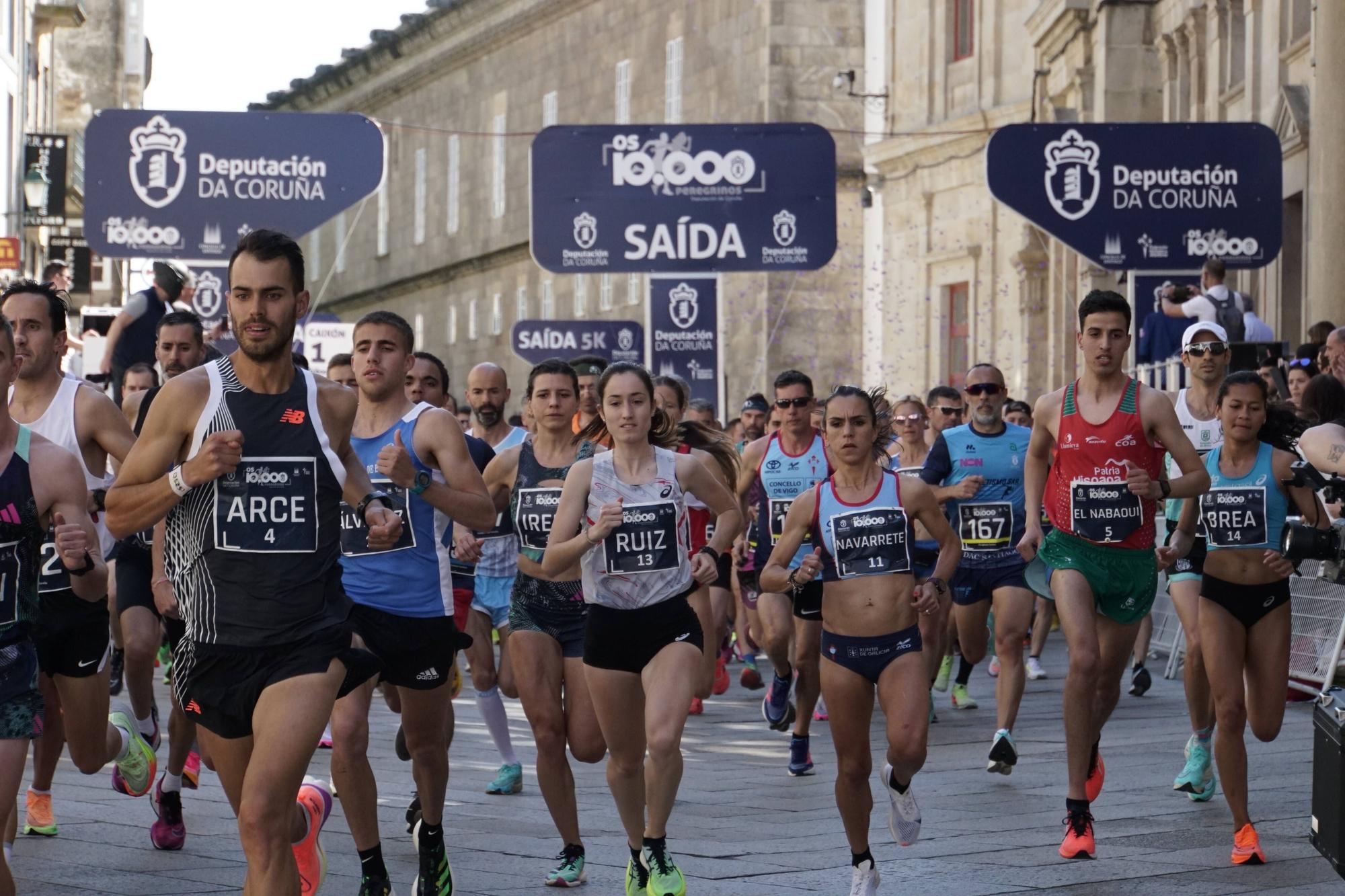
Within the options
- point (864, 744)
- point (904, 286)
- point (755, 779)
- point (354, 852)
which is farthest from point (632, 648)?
point (904, 286)

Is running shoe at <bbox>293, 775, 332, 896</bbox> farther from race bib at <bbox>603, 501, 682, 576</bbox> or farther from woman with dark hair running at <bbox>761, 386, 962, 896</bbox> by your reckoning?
woman with dark hair running at <bbox>761, 386, 962, 896</bbox>

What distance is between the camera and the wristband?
564cm

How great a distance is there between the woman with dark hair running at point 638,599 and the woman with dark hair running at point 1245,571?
2153mm

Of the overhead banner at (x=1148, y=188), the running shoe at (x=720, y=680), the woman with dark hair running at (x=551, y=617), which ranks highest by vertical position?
the overhead banner at (x=1148, y=188)

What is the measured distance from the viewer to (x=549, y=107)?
54.2m

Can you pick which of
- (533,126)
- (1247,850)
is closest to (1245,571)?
(1247,850)

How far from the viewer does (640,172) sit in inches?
787

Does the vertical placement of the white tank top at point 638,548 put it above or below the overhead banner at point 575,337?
below

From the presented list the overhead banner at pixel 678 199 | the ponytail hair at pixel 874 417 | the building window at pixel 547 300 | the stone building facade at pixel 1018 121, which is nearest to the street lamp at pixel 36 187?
the building window at pixel 547 300

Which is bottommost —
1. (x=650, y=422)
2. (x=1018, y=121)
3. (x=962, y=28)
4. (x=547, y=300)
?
(x=650, y=422)

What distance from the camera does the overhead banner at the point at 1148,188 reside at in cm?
1501

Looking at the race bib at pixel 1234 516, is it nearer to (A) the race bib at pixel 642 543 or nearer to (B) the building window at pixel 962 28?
(A) the race bib at pixel 642 543

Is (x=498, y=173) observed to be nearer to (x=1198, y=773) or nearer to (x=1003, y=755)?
(x=1003, y=755)

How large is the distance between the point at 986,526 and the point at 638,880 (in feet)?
18.1
